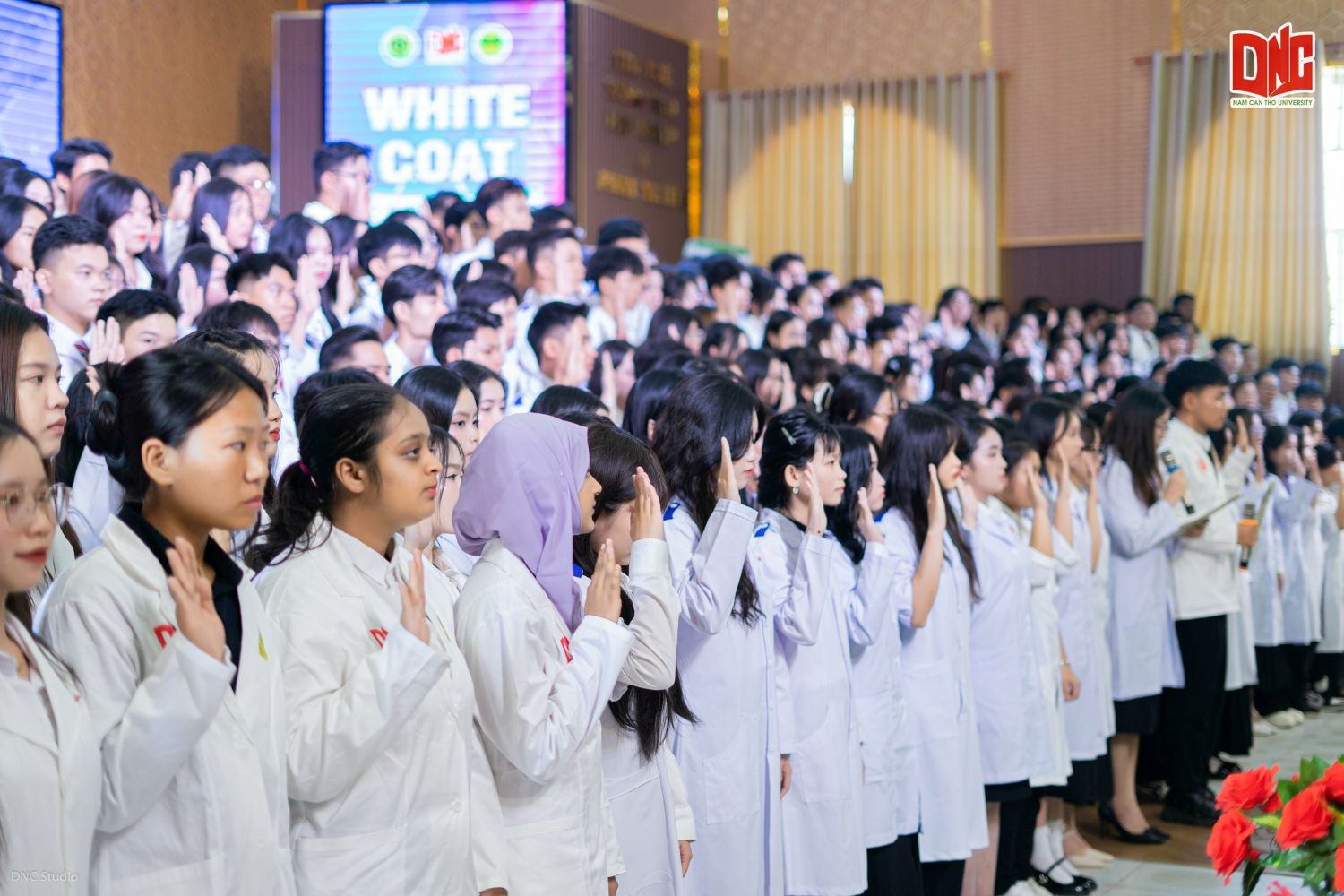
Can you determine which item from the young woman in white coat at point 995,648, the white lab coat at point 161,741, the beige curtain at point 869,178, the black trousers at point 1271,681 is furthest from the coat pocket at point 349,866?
the beige curtain at point 869,178

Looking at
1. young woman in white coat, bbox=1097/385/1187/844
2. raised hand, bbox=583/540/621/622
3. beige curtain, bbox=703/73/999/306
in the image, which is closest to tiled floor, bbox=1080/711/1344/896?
young woman in white coat, bbox=1097/385/1187/844

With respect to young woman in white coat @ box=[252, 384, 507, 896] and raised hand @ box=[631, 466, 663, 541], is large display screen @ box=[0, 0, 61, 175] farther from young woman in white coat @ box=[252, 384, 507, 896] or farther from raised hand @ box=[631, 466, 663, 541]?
young woman in white coat @ box=[252, 384, 507, 896]

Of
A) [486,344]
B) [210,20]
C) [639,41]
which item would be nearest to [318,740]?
[486,344]

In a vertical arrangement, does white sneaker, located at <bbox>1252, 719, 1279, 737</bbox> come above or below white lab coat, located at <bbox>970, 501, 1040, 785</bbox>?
below

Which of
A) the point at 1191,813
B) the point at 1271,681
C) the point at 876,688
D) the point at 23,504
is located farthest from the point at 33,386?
the point at 1271,681

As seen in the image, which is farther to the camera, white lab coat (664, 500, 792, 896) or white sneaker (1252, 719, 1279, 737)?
white sneaker (1252, 719, 1279, 737)

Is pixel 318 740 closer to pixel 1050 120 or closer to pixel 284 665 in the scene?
pixel 284 665

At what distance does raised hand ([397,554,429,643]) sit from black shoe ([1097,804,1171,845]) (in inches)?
155

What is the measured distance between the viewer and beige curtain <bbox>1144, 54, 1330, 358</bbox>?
10477 mm

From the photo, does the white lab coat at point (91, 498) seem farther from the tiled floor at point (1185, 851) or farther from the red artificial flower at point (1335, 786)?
the tiled floor at point (1185, 851)

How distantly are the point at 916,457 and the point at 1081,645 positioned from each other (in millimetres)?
1377

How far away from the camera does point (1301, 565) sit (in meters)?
6.78

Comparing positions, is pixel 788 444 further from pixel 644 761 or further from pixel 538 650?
pixel 538 650

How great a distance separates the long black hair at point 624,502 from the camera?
2680mm
